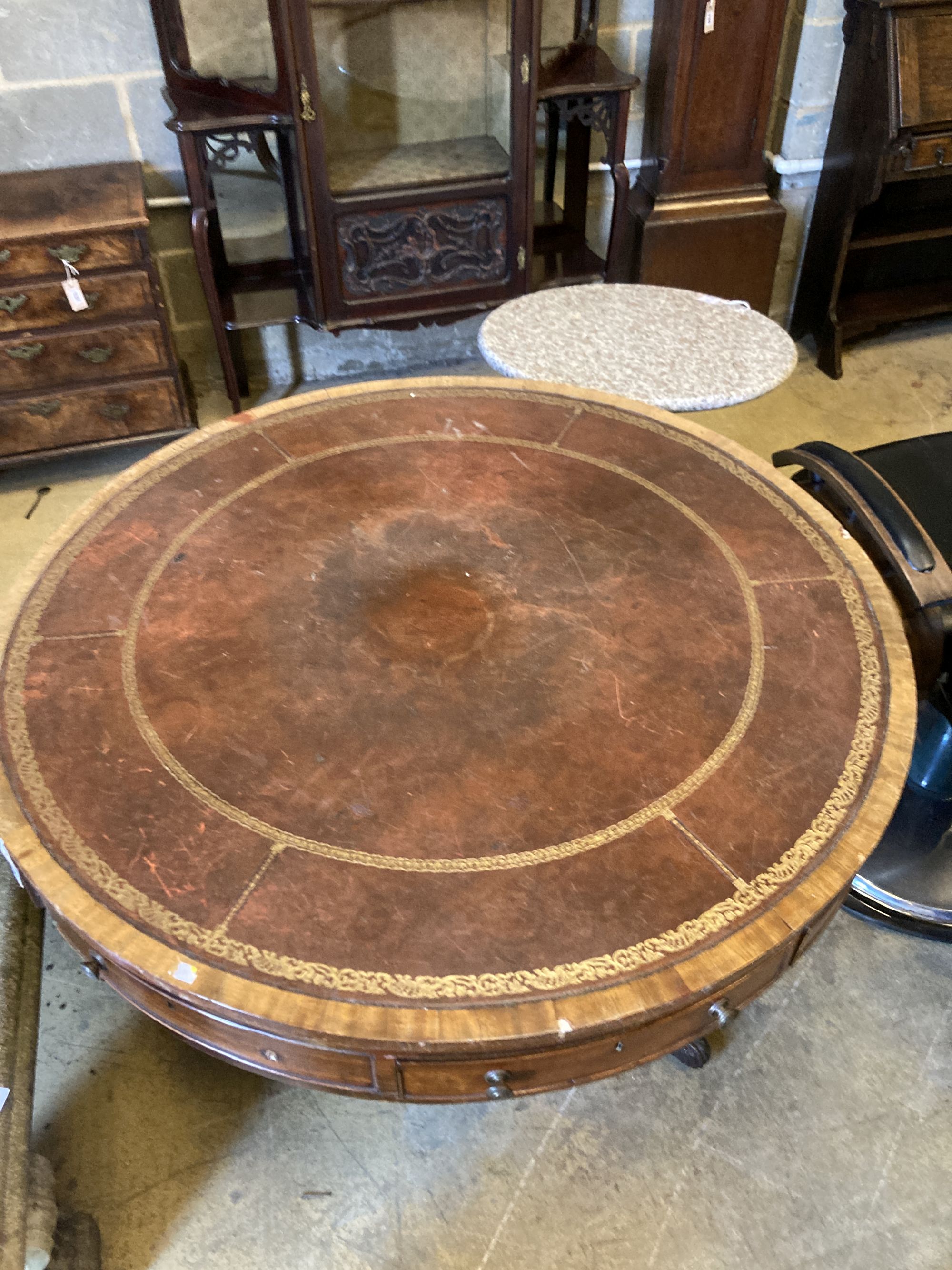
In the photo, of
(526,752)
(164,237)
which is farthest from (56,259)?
(526,752)

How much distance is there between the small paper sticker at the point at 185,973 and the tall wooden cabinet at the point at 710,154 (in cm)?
307

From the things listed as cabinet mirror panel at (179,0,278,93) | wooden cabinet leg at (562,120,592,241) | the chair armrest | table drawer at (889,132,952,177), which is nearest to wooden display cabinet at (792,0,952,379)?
table drawer at (889,132,952,177)

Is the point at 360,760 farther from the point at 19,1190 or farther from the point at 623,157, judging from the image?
the point at 623,157

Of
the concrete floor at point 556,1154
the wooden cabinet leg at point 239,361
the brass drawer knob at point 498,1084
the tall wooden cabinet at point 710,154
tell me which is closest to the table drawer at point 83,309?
the wooden cabinet leg at point 239,361

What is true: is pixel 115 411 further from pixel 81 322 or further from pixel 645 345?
pixel 645 345

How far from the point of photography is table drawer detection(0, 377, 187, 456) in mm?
2984

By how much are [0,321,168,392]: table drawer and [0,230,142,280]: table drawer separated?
0.17 meters

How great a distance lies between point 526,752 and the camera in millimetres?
1325

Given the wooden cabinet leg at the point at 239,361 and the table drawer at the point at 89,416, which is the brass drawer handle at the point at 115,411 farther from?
the wooden cabinet leg at the point at 239,361

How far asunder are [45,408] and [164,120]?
97 cm

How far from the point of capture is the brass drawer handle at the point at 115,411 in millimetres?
3047

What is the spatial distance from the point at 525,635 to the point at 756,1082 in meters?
1.02

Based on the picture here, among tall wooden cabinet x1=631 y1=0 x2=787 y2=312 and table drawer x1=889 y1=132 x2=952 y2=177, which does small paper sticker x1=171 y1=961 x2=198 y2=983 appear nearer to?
tall wooden cabinet x1=631 y1=0 x2=787 y2=312

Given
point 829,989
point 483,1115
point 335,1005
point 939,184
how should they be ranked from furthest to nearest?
point 939,184 < point 829,989 < point 483,1115 < point 335,1005
